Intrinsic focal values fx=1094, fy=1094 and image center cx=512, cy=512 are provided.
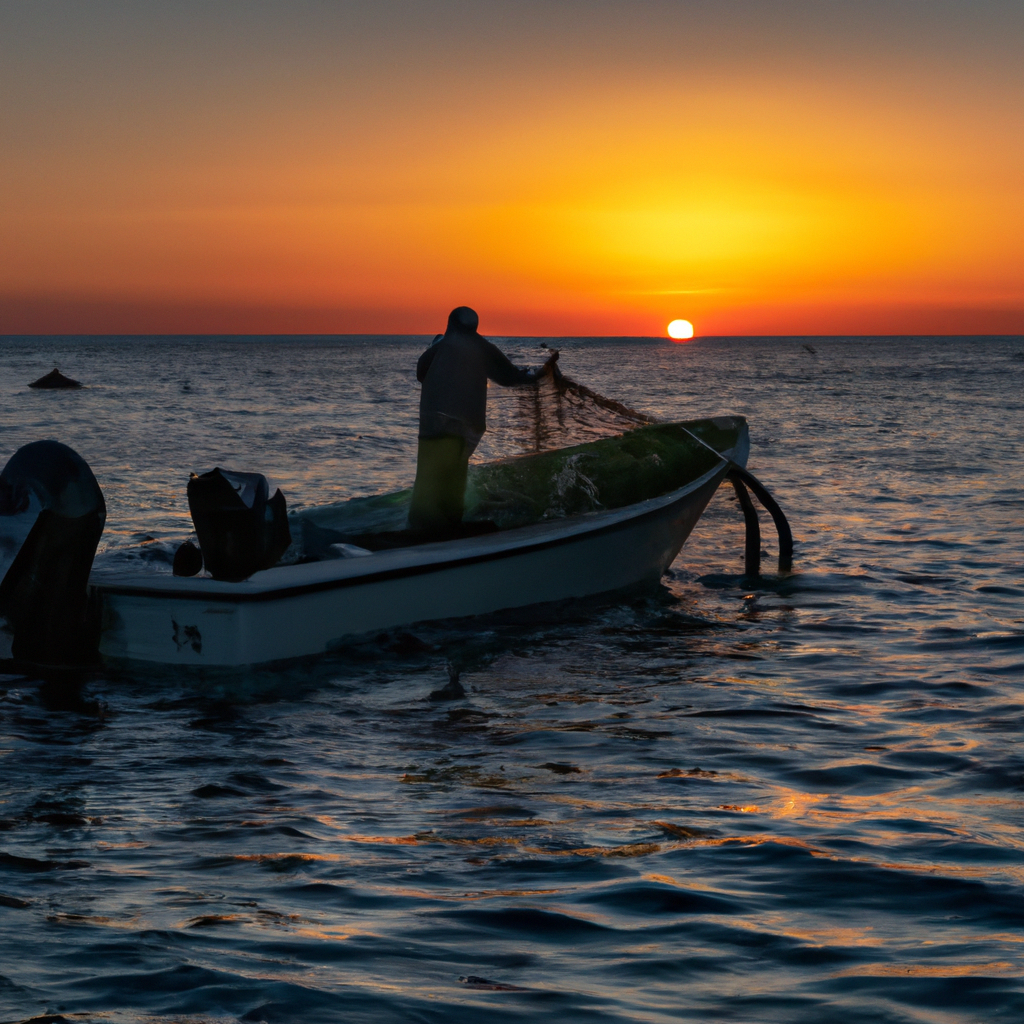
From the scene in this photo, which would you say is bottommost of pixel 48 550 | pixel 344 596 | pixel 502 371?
pixel 344 596

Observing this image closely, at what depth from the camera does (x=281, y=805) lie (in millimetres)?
5098

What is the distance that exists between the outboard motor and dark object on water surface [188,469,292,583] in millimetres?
607

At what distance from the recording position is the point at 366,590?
744 cm

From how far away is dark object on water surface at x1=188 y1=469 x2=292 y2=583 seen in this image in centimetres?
679

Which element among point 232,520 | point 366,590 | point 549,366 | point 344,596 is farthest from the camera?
point 549,366

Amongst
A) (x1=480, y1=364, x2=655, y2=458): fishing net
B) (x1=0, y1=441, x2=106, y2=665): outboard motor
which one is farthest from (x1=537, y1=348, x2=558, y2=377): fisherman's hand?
(x1=0, y1=441, x2=106, y2=665): outboard motor

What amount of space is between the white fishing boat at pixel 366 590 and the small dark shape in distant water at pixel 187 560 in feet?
1.39

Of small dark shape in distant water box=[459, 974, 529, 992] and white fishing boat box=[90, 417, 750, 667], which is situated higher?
white fishing boat box=[90, 417, 750, 667]

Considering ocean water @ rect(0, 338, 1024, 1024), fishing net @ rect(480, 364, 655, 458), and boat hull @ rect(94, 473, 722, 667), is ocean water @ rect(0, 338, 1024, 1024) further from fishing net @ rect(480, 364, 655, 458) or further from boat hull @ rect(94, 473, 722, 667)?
fishing net @ rect(480, 364, 655, 458)

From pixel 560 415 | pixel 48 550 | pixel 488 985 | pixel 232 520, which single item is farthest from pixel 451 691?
pixel 560 415

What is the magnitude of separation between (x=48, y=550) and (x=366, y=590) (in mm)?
2017

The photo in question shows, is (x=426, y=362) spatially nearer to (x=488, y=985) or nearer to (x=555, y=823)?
(x=555, y=823)

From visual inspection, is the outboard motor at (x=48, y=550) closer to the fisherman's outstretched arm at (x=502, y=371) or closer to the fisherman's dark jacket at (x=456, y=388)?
the fisherman's dark jacket at (x=456, y=388)

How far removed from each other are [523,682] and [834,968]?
4.07 m
